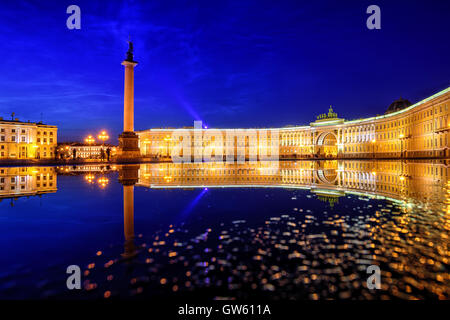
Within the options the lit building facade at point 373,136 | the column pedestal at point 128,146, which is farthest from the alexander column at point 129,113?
the lit building facade at point 373,136

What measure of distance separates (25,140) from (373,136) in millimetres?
112076

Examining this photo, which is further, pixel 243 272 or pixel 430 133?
pixel 430 133

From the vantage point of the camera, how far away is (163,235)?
5.73 m

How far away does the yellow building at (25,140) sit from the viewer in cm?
8075

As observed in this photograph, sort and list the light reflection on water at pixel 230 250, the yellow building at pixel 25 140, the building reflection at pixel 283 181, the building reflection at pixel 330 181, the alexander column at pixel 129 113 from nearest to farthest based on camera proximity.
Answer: the light reflection on water at pixel 230 250, the building reflection at pixel 283 181, the building reflection at pixel 330 181, the alexander column at pixel 129 113, the yellow building at pixel 25 140

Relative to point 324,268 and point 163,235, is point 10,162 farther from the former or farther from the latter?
point 324,268

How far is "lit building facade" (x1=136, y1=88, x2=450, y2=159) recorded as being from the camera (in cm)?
5350

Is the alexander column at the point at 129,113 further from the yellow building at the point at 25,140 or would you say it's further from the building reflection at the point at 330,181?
the yellow building at the point at 25,140

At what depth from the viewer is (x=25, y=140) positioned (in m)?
85.5

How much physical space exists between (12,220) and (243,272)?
6652mm

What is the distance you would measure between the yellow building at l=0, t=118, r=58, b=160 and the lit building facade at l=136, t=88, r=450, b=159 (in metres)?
34.3

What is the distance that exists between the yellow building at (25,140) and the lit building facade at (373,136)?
112 feet

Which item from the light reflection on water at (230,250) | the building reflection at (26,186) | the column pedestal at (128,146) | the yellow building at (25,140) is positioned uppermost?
the yellow building at (25,140)
